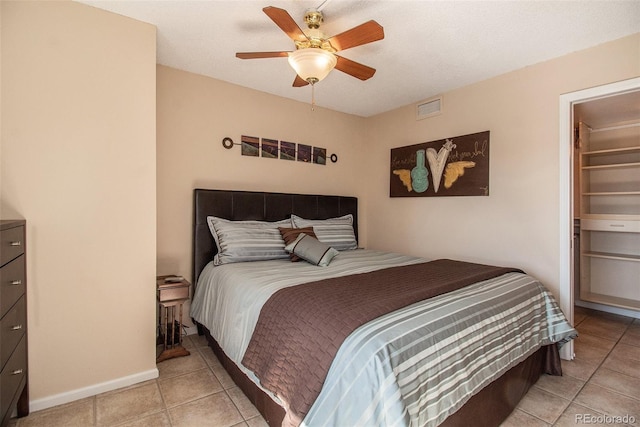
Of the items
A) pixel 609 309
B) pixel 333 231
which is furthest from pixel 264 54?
pixel 609 309

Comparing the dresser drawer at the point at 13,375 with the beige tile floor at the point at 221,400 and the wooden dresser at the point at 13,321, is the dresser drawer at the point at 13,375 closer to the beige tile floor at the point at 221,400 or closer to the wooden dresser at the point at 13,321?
the wooden dresser at the point at 13,321

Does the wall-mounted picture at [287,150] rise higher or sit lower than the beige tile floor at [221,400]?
higher

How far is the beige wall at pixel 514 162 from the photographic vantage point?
8.16 feet

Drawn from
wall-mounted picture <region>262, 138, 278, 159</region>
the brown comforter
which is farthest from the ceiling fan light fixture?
wall-mounted picture <region>262, 138, 278, 159</region>

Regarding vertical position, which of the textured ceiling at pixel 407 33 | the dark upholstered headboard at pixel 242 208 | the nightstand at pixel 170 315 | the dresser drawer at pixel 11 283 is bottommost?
the nightstand at pixel 170 315

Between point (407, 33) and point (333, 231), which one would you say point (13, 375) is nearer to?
point (333, 231)

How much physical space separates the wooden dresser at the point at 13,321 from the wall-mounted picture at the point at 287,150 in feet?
7.62

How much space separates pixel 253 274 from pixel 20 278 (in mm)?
1264

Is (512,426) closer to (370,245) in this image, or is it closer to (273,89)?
(370,245)

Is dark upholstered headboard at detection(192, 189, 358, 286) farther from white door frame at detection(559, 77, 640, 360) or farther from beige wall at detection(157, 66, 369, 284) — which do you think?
white door frame at detection(559, 77, 640, 360)

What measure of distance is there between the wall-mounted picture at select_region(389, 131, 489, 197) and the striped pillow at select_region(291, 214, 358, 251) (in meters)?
0.91

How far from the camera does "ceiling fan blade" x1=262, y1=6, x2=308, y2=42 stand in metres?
1.54

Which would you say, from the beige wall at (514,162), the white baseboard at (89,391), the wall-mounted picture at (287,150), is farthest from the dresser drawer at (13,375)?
the beige wall at (514,162)

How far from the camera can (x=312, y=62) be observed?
5.87 ft
